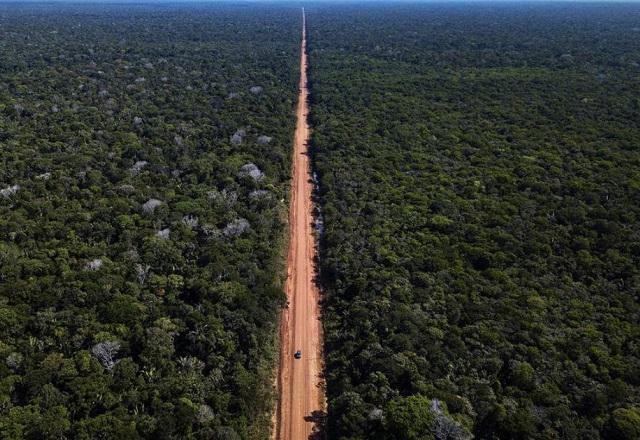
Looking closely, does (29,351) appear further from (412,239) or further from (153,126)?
(153,126)

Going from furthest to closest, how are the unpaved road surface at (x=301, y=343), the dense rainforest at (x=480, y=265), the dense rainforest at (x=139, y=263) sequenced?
the unpaved road surface at (x=301, y=343) < the dense rainforest at (x=480, y=265) < the dense rainforest at (x=139, y=263)

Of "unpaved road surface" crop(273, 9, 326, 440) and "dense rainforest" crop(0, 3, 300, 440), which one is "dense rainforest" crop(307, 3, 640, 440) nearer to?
"unpaved road surface" crop(273, 9, 326, 440)

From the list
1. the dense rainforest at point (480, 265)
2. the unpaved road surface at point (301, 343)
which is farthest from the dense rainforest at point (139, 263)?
the dense rainforest at point (480, 265)

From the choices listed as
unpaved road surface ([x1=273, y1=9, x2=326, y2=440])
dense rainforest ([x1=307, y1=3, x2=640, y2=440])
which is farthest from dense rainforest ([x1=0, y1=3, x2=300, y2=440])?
dense rainforest ([x1=307, y1=3, x2=640, y2=440])

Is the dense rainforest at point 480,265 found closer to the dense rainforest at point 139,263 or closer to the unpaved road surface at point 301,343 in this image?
the unpaved road surface at point 301,343

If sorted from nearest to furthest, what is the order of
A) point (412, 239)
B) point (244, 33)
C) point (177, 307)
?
point (177, 307)
point (412, 239)
point (244, 33)

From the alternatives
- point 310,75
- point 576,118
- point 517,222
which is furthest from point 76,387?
point 310,75

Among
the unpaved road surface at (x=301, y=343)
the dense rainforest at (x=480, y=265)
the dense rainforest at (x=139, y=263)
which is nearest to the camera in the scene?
the dense rainforest at (x=139, y=263)
